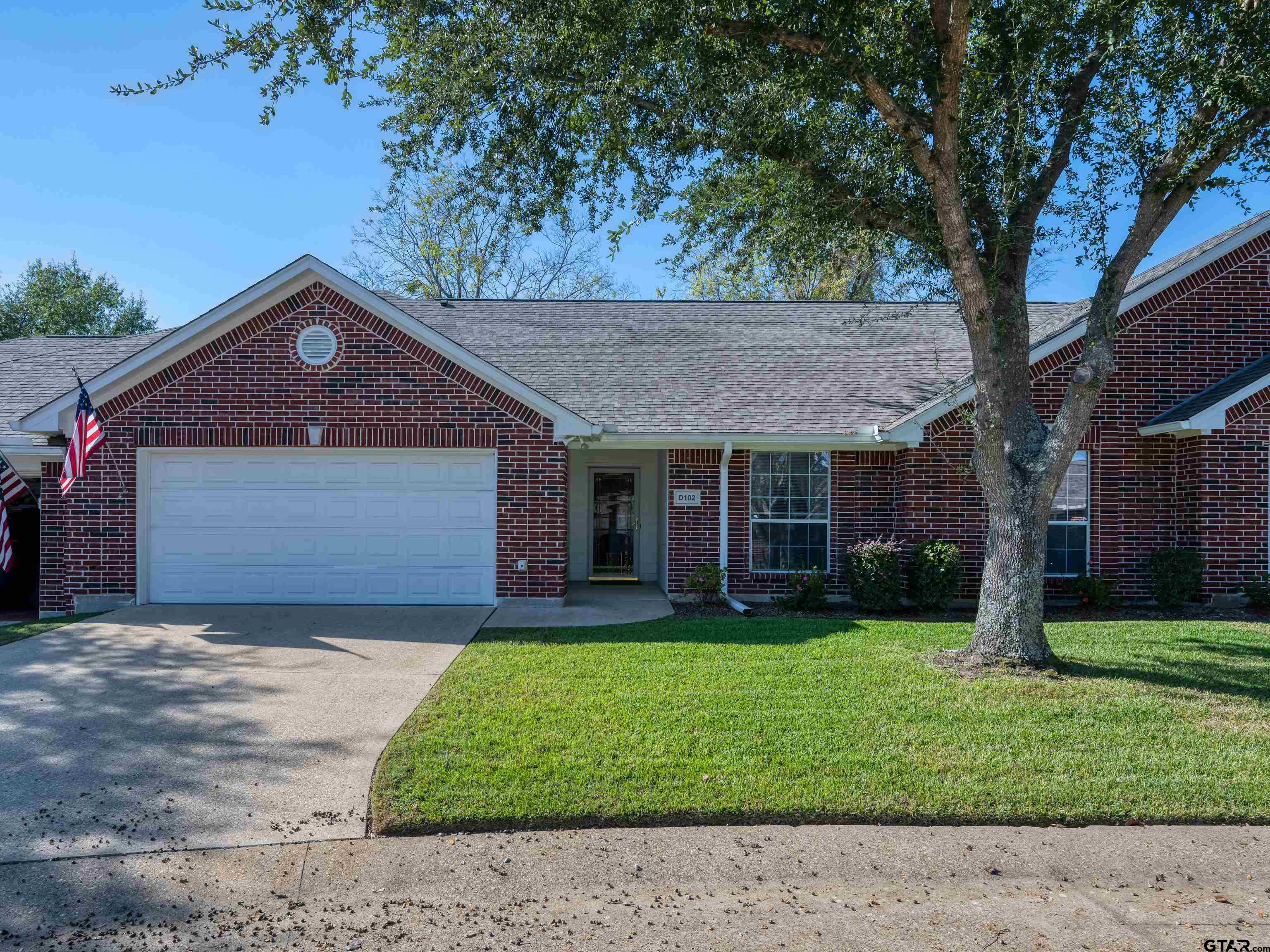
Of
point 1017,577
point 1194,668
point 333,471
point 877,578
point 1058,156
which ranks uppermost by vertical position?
point 1058,156

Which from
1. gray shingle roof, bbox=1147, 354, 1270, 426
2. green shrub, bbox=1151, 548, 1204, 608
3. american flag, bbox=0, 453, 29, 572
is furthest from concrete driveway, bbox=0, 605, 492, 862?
gray shingle roof, bbox=1147, 354, 1270, 426

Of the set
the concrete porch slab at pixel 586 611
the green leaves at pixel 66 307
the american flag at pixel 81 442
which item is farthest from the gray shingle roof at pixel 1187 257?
the green leaves at pixel 66 307

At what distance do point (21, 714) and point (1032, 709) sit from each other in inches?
325

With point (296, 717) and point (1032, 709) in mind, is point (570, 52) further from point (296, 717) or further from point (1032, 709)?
A: point (1032, 709)

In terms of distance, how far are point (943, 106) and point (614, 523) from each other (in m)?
9.31

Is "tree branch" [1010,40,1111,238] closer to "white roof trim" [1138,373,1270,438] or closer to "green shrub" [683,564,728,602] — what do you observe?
"white roof trim" [1138,373,1270,438]

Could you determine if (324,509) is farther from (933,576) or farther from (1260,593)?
(1260,593)

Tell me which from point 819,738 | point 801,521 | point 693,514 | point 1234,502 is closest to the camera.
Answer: point 819,738

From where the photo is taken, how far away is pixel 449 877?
4.05 m

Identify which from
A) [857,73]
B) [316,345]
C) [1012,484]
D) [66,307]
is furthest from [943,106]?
[66,307]

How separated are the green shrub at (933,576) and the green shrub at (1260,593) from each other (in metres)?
4.11

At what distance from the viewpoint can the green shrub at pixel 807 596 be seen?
11.6m

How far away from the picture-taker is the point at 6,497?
9922 millimetres

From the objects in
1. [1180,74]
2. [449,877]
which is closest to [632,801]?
[449,877]
